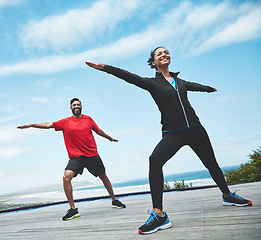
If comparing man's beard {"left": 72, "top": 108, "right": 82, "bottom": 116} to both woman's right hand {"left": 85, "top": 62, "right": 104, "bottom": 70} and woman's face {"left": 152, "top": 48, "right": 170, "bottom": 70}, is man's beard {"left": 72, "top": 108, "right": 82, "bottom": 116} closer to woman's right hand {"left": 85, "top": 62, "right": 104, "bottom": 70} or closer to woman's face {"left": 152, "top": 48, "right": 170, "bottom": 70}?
woman's face {"left": 152, "top": 48, "right": 170, "bottom": 70}

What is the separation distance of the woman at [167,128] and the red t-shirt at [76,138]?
5.41 feet

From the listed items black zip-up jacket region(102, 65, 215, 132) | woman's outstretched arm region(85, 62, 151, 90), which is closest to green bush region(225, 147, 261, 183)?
black zip-up jacket region(102, 65, 215, 132)

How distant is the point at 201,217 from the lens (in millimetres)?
2510

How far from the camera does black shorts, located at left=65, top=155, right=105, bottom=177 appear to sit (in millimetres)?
3817

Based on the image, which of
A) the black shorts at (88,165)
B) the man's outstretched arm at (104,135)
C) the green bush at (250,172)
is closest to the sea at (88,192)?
the green bush at (250,172)

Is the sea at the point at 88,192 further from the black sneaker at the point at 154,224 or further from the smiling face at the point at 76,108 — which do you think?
the black sneaker at the point at 154,224

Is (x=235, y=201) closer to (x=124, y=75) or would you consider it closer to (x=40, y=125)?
(x=124, y=75)

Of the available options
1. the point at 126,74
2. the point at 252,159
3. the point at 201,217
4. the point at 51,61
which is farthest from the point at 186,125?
the point at 51,61

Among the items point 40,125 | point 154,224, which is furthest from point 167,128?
point 40,125

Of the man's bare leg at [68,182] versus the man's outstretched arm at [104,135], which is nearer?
the man's bare leg at [68,182]

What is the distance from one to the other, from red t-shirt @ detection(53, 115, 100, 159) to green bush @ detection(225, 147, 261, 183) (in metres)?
5.99

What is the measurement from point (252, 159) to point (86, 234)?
7.80 meters

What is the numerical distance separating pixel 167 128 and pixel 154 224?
0.83 meters

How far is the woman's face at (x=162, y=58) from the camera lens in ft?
8.80
